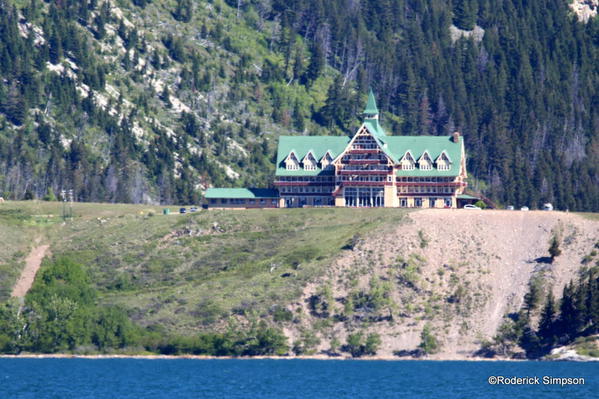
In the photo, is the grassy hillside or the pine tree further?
the grassy hillside

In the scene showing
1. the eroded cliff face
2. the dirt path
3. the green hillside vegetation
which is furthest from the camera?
the dirt path

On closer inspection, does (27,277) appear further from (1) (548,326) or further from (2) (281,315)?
(1) (548,326)

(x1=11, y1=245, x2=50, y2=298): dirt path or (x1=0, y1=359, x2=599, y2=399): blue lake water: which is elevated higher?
(x1=11, y1=245, x2=50, y2=298): dirt path

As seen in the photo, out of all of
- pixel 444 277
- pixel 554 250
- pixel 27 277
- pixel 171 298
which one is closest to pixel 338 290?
pixel 444 277

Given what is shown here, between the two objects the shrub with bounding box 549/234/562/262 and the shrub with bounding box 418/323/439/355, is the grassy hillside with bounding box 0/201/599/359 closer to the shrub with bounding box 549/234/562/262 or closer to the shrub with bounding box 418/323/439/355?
the shrub with bounding box 418/323/439/355

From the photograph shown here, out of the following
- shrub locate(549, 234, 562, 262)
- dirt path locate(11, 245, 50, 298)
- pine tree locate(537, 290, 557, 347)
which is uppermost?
shrub locate(549, 234, 562, 262)

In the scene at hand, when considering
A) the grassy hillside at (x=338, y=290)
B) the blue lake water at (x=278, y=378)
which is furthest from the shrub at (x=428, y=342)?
the blue lake water at (x=278, y=378)

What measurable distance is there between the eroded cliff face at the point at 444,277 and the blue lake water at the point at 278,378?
7.36 m

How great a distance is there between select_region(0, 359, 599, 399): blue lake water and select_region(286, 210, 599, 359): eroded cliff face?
736cm

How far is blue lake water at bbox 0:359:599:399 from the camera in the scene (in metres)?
130

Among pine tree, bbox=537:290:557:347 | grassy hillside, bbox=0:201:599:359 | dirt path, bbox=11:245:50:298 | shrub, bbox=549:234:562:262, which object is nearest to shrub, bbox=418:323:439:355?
grassy hillside, bbox=0:201:599:359

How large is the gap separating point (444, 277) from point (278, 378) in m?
43.9

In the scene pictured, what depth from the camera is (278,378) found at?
474 ft

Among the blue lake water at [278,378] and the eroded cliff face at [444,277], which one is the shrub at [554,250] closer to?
the eroded cliff face at [444,277]
